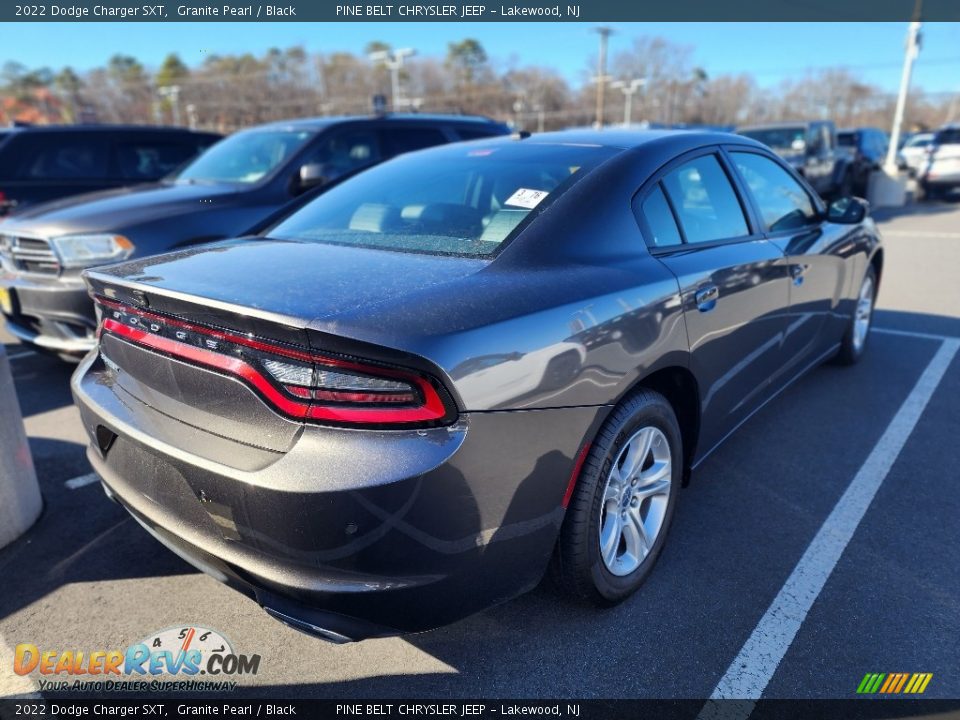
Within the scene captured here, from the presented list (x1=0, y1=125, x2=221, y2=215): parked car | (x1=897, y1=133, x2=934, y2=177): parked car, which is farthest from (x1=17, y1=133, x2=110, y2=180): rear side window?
(x1=897, y1=133, x2=934, y2=177): parked car

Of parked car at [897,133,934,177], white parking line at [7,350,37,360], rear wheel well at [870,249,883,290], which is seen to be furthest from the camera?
parked car at [897,133,934,177]

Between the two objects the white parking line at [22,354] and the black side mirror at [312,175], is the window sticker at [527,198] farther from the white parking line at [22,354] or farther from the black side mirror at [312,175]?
the white parking line at [22,354]

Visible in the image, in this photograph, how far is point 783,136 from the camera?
14.1 meters

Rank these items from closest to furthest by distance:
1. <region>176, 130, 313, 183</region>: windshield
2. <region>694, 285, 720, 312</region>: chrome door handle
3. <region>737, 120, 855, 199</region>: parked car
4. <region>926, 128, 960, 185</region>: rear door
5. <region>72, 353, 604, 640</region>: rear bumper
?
<region>72, 353, 604, 640</region>: rear bumper → <region>694, 285, 720, 312</region>: chrome door handle → <region>176, 130, 313, 183</region>: windshield → <region>737, 120, 855, 199</region>: parked car → <region>926, 128, 960, 185</region>: rear door

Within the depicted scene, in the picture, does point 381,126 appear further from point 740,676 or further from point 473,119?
point 740,676

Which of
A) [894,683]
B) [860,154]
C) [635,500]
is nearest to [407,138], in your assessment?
[635,500]

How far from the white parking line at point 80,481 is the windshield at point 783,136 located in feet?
44.7

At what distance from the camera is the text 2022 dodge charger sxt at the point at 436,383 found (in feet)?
5.49

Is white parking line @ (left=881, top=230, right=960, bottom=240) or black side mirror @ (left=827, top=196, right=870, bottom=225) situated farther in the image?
white parking line @ (left=881, top=230, right=960, bottom=240)

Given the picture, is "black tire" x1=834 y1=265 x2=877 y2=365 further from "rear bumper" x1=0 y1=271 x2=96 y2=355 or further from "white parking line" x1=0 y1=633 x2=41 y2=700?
"rear bumper" x1=0 y1=271 x2=96 y2=355

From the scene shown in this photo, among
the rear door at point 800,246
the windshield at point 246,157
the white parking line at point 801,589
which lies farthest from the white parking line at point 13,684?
the windshield at point 246,157

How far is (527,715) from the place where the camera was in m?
1.98

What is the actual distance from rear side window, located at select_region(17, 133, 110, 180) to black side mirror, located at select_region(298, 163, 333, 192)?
342 centimetres

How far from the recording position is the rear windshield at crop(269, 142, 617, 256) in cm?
244
